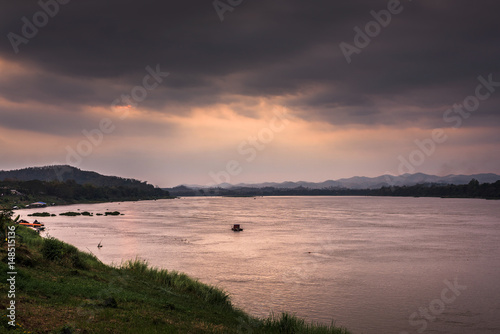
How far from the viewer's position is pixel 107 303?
19.2m

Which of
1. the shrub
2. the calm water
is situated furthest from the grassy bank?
the calm water

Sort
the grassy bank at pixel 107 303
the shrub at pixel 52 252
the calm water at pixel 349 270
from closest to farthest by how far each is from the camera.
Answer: the grassy bank at pixel 107 303, the shrub at pixel 52 252, the calm water at pixel 349 270

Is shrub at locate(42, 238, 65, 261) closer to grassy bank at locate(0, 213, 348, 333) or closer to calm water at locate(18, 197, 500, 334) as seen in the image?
grassy bank at locate(0, 213, 348, 333)

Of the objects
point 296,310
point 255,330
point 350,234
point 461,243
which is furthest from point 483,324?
point 350,234

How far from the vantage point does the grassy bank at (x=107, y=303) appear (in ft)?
51.8

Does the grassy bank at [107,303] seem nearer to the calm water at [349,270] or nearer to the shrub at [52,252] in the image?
the shrub at [52,252]

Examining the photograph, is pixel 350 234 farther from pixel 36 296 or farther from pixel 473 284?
pixel 36 296

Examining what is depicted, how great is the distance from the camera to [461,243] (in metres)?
68.4

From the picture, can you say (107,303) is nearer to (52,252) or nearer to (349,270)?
(52,252)

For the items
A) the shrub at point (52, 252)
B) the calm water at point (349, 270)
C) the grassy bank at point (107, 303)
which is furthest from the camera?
the calm water at point (349, 270)

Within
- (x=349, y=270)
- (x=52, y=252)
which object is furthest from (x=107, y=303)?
(x=349, y=270)

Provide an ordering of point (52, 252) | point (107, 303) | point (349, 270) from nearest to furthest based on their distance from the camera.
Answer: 1. point (107, 303)
2. point (52, 252)
3. point (349, 270)

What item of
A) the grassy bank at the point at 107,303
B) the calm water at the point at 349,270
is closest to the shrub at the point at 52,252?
the grassy bank at the point at 107,303

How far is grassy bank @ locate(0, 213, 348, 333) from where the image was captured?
15.8 m
